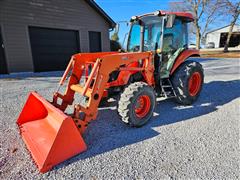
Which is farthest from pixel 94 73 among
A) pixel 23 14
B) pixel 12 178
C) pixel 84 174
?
pixel 23 14

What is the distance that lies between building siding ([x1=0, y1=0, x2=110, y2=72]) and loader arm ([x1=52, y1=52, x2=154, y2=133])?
22.4 ft

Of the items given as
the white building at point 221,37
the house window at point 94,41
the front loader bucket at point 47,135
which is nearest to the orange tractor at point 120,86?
the front loader bucket at point 47,135

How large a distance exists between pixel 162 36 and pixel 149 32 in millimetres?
485

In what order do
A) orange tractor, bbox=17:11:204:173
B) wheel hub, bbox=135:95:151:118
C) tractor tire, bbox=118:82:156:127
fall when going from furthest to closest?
wheel hub, bbox=135:95:151:118 < tractor tire, bbox=118:82:156:127 < orange tractor, bbox=17:11:204:173

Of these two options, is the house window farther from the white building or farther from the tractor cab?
the white building

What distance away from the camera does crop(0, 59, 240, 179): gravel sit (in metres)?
1.92

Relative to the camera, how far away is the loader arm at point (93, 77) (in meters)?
2.43

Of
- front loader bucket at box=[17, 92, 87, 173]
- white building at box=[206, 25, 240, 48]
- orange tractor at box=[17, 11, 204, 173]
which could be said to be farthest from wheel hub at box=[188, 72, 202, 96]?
white building at box=[206, 25, 240, 48]

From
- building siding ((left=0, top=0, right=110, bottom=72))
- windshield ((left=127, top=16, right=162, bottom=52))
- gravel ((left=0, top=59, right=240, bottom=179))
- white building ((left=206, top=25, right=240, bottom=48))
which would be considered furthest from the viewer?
white building ((left=206, top=25, right=240, bottom=48))

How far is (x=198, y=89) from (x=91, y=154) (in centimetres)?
339

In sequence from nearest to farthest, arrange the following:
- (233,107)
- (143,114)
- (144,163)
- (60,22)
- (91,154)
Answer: (144,163), (91,154), (143,114), (233,107), (60,22)

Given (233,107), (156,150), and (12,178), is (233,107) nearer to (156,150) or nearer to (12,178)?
(156,150)

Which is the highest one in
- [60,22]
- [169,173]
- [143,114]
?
[60,22]

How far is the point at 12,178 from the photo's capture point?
6.03ft
